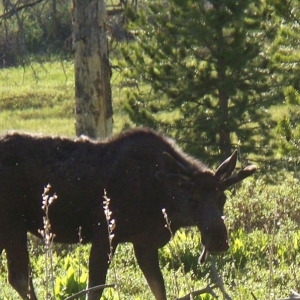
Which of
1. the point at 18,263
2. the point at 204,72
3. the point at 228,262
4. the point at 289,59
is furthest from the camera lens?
the point at 204,72

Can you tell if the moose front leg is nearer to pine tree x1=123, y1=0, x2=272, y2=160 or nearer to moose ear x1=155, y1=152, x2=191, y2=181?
moose ear x1=155, y1=152, x2=191, y2=181

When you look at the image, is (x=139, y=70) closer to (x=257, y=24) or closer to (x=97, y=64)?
(x=257, y=24)

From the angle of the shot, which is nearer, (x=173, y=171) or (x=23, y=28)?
(x=173, y=171)

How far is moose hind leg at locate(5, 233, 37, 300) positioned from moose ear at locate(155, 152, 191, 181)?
1313 mm

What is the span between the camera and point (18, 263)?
22.2ft

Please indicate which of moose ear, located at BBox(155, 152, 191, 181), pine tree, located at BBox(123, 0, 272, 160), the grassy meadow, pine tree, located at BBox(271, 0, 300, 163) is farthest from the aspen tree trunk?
moose ear, located at BBox(155, 152, 191, 181)

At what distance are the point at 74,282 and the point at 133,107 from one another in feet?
31.3

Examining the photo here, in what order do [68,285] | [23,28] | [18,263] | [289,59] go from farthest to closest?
[289,59] < [23,28] < [18,263] < [68,285]

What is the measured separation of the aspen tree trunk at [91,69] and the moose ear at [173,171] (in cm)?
485

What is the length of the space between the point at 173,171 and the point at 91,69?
4.95 metres

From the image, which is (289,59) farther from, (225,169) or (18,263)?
(18,263)

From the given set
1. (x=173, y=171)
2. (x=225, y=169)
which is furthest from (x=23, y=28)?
(x=225, y=169)

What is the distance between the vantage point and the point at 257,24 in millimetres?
15312

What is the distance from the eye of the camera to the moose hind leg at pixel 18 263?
6695 millimetres
